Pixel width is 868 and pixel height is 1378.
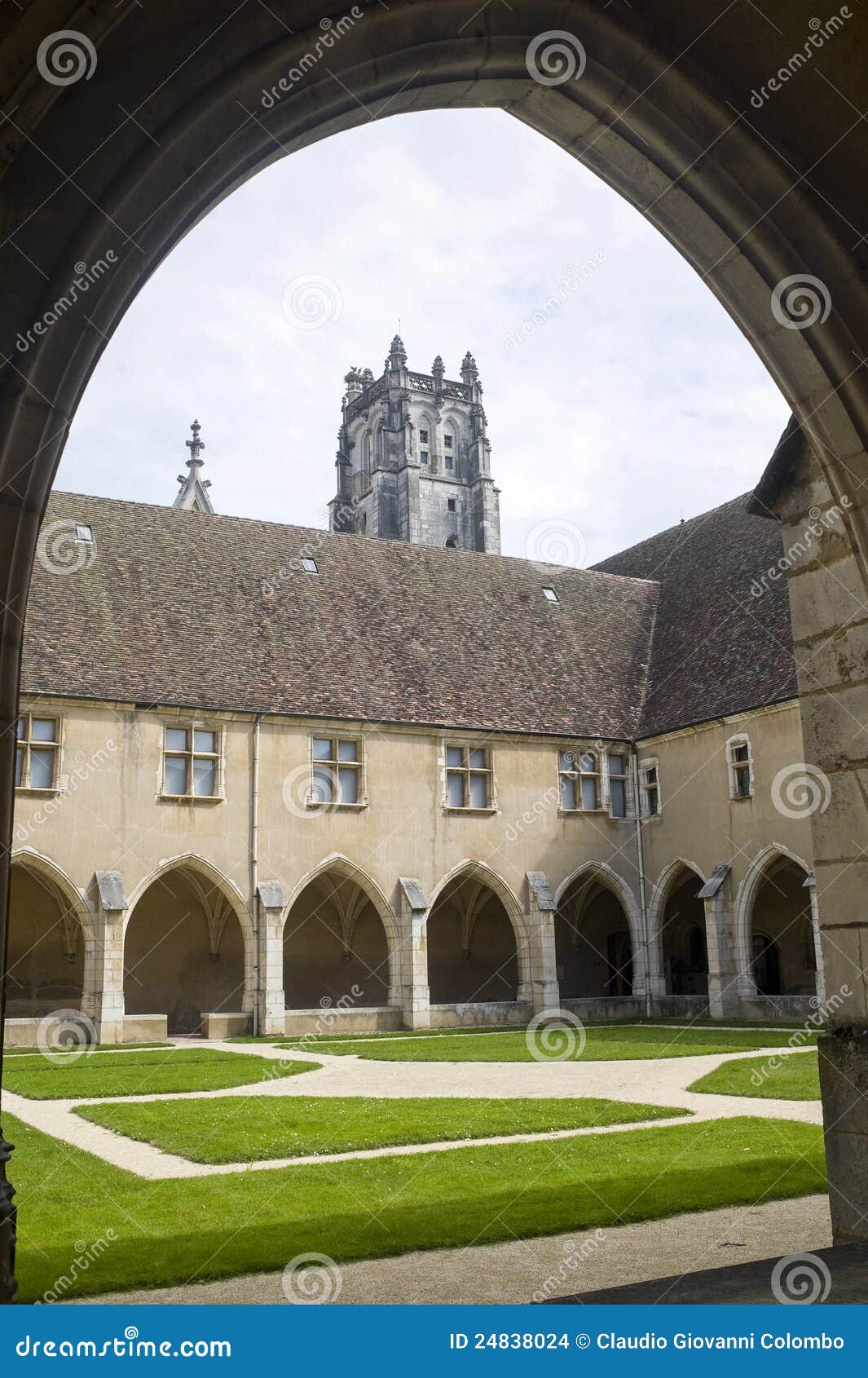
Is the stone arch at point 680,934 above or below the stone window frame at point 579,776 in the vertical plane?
below

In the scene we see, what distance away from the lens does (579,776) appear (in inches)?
936

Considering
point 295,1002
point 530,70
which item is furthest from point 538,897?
point 530,70

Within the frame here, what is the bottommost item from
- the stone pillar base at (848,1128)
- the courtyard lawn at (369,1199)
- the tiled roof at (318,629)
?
the courtyard lawn at (369,1199)

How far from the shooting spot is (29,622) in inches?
788

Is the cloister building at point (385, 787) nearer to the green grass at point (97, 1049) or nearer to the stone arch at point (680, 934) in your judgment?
the stone arch at point (680, 934)

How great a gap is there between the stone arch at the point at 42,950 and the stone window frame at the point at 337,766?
4343 mm

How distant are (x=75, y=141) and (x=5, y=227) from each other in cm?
33

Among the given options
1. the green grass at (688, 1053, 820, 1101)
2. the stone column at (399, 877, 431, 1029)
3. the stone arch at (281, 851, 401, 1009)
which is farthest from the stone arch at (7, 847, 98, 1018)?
the green grass at (688, 1053, 820, 1101)

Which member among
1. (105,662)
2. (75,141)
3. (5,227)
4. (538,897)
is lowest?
(538,897)

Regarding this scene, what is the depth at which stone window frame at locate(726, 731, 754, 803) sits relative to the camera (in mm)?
21391

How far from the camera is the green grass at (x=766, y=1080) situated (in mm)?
9258

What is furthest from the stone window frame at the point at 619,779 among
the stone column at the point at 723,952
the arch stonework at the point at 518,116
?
the arch stonework at the point at 518,116

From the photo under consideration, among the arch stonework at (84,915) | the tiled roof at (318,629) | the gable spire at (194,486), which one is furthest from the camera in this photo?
the gable spire at (194,486)

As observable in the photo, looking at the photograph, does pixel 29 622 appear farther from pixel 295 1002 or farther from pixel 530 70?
pixel 530 70
